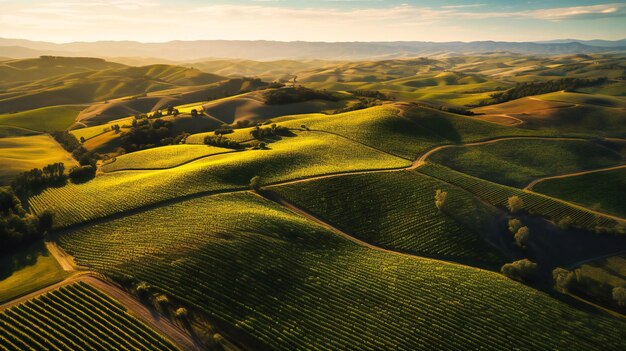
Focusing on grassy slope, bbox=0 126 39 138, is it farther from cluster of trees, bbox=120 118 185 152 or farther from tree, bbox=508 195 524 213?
tree, bbox=508 195 524 213

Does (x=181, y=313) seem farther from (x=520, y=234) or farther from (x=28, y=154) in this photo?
(x=28, y=154)

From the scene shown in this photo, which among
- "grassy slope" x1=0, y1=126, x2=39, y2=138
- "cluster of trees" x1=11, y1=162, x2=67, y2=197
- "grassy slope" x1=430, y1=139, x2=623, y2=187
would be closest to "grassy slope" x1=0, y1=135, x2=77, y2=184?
"grassy slope" x1=0, y1=126, x2=39, y2=138

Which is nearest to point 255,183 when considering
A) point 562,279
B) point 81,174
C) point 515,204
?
point 81,174

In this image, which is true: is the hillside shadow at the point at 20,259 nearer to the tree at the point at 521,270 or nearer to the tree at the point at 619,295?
the tree at the point at 521,270

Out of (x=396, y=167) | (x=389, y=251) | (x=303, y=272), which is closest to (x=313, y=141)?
(x=396, y=167)

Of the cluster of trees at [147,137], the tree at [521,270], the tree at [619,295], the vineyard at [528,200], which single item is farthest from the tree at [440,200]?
the cluster of trees at [147,137]
